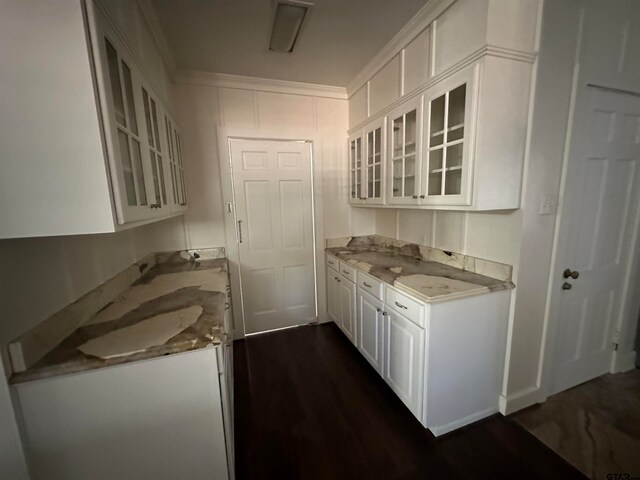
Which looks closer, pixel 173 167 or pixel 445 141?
pixel 445 141

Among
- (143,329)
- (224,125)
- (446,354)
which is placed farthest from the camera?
(224,125)

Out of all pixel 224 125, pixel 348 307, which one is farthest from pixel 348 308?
pixel 224 125

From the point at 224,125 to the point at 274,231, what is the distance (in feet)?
3.62

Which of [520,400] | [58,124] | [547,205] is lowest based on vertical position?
[520,400]

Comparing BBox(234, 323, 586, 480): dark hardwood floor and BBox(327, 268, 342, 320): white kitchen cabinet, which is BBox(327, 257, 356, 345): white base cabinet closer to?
BBox(327, 268, 342, 320): white kitchen cabinet

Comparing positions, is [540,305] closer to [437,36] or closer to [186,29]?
[437,36]

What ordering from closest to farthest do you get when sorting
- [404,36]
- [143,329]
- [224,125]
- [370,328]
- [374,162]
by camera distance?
[143,329] < [404,36] < [370,328] < [374,162] < [224,125]

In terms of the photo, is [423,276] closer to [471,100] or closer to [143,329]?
[471,100]

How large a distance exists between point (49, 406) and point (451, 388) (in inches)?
72.4

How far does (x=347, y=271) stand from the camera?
234 centimetres

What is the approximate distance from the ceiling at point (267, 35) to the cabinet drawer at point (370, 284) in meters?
1.71

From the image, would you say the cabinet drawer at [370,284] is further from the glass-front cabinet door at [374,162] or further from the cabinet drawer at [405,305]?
the glass-front cabinet door at [374,162]

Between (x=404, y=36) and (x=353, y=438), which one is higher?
(x=404, y=36)

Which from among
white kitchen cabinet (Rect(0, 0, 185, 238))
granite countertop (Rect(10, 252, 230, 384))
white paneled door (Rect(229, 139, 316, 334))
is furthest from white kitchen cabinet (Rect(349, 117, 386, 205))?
white kitchen cabinet (Rect(0, 0, 185, 238))
